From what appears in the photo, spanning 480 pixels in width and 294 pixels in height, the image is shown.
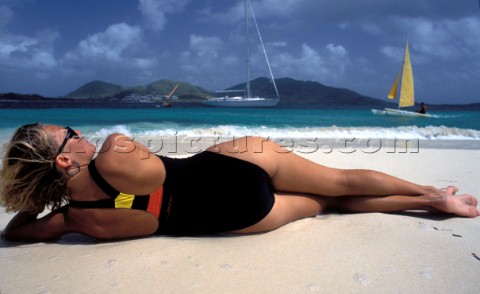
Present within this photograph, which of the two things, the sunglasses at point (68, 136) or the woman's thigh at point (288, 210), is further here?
the woman's thigh at point (288, 210)

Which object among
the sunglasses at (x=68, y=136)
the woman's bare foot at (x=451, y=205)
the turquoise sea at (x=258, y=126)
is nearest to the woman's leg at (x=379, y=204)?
the woman's bare foot at (x=451, y=205)

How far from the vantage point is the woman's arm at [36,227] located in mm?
2117

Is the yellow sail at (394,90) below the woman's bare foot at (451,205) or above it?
above

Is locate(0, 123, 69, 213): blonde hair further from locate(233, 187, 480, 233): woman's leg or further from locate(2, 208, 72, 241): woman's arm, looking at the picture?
locate(233, 187, 480, 233): woman's leg

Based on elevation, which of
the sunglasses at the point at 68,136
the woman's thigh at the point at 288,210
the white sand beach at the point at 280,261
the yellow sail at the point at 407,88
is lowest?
the white sand beach at the point at 280,261

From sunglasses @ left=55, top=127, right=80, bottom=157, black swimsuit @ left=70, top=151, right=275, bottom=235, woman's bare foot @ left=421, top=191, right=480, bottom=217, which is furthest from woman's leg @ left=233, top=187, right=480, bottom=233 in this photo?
sunglasses @ left=55, top=127, right=80, bottom=157

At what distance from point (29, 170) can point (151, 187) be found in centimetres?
63

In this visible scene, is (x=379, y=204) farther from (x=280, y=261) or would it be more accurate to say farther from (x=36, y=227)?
(x=36, y=227)

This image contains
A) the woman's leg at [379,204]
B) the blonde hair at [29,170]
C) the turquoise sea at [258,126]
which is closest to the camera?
the blonde hair at [29,170]

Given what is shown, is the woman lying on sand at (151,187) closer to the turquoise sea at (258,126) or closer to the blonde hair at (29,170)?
the blonde hair at (29,170)

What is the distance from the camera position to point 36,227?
2.15m

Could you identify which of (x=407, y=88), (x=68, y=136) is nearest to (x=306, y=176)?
(x=68, y=136)

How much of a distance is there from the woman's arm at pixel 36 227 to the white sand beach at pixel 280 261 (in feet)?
0.18

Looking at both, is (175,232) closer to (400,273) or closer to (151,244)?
(151,244)
